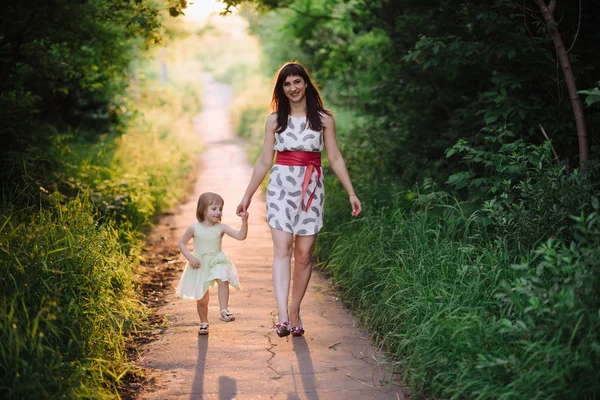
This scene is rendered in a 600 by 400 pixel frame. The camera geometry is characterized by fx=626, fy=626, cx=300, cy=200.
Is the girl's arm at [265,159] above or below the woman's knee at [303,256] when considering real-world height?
above

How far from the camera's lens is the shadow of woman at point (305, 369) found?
3.96 metres

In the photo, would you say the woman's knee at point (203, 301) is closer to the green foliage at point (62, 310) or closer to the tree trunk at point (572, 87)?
the green foliage at point (62, 310)

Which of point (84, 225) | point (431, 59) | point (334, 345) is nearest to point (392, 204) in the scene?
point (431, 59)

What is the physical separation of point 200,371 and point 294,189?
1.53 metres

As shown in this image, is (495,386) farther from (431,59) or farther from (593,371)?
(431,59)

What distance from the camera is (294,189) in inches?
192

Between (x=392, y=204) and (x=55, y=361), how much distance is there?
4.69 metres

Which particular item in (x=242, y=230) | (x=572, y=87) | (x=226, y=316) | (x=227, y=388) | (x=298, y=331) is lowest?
(x=227, y=388)

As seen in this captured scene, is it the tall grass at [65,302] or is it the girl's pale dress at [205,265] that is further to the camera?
the girl's pale dress at [205,265]

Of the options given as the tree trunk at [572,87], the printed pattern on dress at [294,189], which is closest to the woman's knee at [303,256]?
the printed pattern on dress at [294,189]

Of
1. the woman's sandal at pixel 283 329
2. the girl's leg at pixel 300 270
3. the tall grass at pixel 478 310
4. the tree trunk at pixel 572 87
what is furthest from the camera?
the tree trunk at pixel 572 87

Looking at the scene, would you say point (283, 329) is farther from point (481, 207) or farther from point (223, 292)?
point (481, 207)

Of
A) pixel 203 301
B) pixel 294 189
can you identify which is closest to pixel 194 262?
pixel 203 301

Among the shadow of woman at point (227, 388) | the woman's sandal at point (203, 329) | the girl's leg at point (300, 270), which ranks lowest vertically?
the shadow of woman at point (227, 388)
